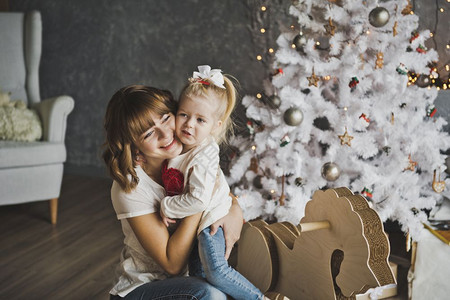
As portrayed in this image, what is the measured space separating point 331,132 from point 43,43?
283cm

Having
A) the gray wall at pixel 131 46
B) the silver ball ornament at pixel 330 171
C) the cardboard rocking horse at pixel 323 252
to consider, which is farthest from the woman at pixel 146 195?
the gray wall at pixel 131 46

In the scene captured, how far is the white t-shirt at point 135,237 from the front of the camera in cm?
128

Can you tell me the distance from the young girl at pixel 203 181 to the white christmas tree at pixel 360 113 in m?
1.05

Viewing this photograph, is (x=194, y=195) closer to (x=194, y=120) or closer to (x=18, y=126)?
(x=194, y=120)

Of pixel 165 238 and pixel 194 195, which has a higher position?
pixel 194 195

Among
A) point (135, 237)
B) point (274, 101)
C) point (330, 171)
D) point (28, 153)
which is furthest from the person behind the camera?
point (28, 153)

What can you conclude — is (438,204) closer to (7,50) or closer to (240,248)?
(240,248)

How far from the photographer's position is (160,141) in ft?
4.26

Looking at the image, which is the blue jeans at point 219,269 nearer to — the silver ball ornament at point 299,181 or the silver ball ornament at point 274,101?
the silver ball ornament at point 299,181

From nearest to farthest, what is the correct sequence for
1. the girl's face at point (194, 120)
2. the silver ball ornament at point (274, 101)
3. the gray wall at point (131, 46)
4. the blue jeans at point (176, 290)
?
the blue jeans at point (176, 290)
the girl's face at point (194, 120)
the silver ball ornament at point (274, 101)
the gray wall at point (131, 46)

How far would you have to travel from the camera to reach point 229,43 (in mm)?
3365

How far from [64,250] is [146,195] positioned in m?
1.52

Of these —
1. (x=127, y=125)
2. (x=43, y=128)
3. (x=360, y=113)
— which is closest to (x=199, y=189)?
(x=127, y=125)

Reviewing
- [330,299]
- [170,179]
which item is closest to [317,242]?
[330,299]
